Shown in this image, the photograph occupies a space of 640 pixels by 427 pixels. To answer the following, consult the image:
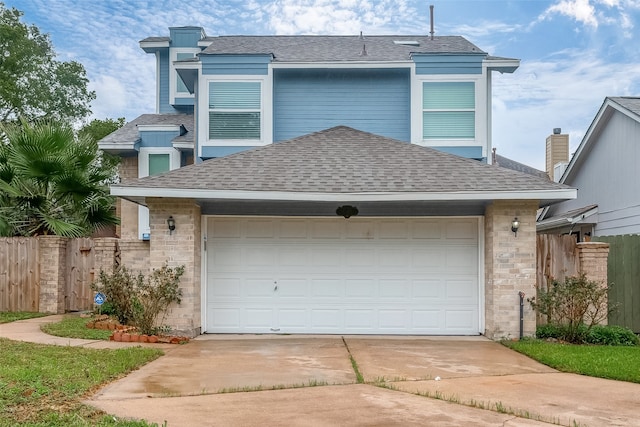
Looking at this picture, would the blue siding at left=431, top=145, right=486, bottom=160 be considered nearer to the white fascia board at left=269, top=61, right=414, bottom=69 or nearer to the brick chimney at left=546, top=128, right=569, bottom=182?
the white fascia board at left=269, top=61, right=414, bottom=69

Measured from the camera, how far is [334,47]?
1542cm

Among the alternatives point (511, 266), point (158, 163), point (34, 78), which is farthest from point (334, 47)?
point (34, 78)

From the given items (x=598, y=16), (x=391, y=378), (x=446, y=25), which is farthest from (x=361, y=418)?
(x=598, y=16)

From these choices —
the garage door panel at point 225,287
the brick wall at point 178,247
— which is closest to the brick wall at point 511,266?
the garage door panel at point 225,287

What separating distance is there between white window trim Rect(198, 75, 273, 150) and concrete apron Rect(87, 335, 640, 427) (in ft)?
17.9

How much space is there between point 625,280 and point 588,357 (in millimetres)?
3455

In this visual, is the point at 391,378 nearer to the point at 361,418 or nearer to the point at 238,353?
the point at 361,418

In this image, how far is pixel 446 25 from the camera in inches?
783

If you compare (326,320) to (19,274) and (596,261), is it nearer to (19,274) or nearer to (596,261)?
(596,261)

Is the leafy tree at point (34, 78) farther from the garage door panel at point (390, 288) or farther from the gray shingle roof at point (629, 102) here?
the gray shingle roof at point (629, 102)

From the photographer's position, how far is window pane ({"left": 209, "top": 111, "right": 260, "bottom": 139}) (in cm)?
1362

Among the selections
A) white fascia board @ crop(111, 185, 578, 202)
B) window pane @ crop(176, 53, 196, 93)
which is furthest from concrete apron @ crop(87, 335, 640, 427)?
window pane @ crop(176, 53, 196, 93)

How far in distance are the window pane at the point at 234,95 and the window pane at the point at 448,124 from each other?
373 cm

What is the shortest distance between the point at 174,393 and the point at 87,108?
108 feet
